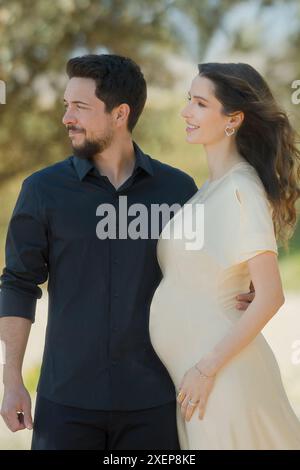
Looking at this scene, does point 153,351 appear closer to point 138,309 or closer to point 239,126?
point 138,309

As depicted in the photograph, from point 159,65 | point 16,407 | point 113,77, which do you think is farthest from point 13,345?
point 159,65

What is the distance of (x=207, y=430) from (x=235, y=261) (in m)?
0.34

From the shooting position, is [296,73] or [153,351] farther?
[296,73]

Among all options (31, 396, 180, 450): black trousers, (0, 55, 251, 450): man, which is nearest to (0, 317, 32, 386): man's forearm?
(0, 55, 251, 450): man

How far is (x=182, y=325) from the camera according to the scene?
1.73 m

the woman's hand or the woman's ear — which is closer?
the woman's hand

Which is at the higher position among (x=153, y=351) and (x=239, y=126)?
(x=239, y=126)

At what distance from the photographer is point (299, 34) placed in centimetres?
700

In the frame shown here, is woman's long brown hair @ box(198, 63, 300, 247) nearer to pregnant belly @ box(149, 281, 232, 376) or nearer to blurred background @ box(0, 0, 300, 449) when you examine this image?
pregnant belly @ box(149, 281, 232, 376)

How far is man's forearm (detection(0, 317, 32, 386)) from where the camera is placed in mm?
1806

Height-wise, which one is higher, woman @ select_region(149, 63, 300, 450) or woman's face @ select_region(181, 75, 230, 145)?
woman's face @ select_region(181, 75, 230, 145)

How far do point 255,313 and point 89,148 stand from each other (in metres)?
0.52

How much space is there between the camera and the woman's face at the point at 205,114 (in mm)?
1762

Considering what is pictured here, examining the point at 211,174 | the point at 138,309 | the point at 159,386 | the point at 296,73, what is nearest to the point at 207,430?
the point at 159,386
